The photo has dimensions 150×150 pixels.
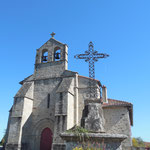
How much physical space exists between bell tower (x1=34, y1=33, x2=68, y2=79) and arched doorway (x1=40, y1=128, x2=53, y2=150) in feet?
16.9

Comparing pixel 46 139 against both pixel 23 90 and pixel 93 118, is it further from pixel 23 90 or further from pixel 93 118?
pixel 93 118

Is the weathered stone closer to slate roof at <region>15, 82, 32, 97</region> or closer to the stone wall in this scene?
the stone wall

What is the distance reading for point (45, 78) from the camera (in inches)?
610

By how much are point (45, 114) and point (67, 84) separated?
348cm

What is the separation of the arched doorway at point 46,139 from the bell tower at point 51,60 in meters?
5.15

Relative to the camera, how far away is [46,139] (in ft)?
45.2

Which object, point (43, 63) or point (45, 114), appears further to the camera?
point (43, 63)

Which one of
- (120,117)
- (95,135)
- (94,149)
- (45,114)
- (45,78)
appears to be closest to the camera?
(94,149)

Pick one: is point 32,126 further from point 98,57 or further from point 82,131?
point 82,131

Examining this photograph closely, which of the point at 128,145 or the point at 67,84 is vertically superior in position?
the point at 67,84

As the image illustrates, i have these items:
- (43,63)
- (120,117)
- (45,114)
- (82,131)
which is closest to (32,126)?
(45,114)

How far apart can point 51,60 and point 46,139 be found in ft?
24.7

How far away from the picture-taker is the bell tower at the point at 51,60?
15461 mm

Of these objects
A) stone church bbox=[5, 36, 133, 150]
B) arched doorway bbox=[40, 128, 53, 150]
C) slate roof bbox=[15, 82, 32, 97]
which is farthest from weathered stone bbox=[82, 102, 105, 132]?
slate roof bbox=[15, 82, 32, 97]
